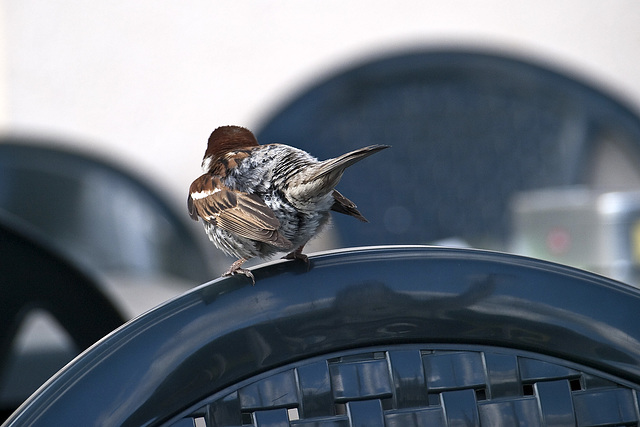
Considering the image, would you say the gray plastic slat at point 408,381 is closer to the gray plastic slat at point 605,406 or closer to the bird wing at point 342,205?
the gray plastic slat at point 605,406

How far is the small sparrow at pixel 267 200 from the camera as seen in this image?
1.18m

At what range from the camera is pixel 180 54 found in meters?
4.96

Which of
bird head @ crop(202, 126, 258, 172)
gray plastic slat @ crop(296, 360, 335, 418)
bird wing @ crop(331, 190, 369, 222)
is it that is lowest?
gray plastic slat @ crop(296, 360, 335, 418)

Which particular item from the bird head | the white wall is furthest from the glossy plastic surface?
the white wall

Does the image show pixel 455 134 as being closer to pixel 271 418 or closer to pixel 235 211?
pixel 235 211

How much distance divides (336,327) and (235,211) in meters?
0.61

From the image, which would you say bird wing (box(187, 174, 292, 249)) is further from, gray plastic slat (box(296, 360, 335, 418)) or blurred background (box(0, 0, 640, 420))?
blurred background (box(0, 0, 640, 420))

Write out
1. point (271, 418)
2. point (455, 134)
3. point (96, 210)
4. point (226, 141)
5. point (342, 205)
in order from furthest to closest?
point (455, 134) < point (96, 210) < point (226, 141) < point (342, 205) < point (271, 418)

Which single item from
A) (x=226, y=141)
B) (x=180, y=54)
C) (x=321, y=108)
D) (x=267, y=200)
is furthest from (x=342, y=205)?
(x=180, y=54)

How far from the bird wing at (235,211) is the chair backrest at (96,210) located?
9.72 feet

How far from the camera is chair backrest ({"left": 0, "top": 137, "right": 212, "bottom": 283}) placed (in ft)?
14.2

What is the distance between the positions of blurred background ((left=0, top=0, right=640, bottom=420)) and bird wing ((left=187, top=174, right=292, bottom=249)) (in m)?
2.64

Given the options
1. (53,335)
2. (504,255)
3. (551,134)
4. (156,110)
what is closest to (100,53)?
(156,110)

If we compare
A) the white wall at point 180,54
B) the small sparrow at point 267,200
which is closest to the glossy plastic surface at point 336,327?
the small sparrow at point 267,200
